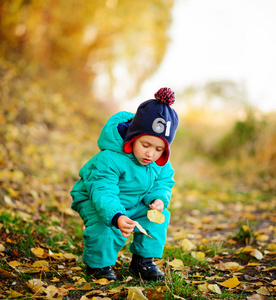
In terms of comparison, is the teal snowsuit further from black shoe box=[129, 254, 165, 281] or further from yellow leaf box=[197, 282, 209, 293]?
yellow leaf box=[197, 282, 209, 293]

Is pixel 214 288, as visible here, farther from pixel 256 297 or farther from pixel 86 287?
pixel 86 287

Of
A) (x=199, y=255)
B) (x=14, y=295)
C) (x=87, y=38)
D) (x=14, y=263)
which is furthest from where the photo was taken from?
(x=87, y=38)

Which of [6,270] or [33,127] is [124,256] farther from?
[33,127]

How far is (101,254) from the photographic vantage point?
6.09 ft

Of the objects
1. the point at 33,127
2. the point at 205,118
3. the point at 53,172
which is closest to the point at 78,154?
the point at 33,127

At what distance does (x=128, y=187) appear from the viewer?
1941 mm

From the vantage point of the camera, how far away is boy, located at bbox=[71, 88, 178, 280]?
1818mm

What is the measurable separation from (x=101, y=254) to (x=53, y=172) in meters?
2.77

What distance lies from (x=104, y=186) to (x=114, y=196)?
8 cm

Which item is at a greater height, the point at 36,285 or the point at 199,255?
the point at 199,255

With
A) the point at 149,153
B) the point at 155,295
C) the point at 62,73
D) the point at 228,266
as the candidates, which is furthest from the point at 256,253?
the point at 62,73

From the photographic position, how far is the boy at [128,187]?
1.82m

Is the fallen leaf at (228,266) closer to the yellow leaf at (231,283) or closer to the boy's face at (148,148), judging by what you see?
the yellow leaf at (231,283)

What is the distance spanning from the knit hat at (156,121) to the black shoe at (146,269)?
64 cm
